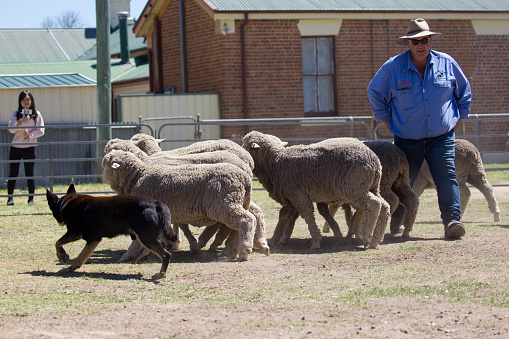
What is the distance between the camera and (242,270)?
6.77 metres

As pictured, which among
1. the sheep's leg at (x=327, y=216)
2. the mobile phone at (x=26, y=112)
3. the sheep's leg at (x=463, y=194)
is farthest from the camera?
the mobile phone at (x=26, y=112)

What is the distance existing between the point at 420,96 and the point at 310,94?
11560mm

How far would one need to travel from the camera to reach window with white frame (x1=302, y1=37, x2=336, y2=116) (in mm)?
19734

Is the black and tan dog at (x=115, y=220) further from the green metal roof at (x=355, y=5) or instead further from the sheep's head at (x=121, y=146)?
the green metal roof at (x=355, y=5)

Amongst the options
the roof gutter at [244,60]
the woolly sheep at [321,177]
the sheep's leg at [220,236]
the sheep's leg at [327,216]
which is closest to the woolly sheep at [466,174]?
the sheep's leg at [327,216]

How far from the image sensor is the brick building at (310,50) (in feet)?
62.1

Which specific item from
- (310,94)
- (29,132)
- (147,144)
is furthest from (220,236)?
(310,94)

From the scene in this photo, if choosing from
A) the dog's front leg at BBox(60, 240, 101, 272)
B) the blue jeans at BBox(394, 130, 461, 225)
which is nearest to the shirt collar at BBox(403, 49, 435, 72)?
the blue jeans at BBox(394, 130, 461, 225)

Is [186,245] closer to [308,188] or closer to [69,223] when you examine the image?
[308,188]

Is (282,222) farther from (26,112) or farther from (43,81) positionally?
(43,81)

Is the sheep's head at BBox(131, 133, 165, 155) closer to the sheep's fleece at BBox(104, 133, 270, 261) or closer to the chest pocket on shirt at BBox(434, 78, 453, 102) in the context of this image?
the sheep's fleece at BBox(104, 133, 270, 261)

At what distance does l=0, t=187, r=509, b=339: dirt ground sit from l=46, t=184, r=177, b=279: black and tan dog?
1.13 ft

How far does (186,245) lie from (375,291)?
3.73 metres

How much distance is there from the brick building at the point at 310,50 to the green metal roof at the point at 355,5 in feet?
0.10
